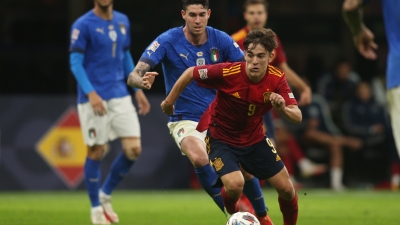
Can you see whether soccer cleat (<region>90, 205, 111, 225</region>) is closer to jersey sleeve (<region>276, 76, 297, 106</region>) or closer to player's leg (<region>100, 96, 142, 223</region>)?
player's leg (<region>100, 96, 142, 223</region>)

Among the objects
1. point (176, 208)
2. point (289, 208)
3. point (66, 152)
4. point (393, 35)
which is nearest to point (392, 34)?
point (393, 35)

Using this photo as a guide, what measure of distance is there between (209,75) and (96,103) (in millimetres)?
2221

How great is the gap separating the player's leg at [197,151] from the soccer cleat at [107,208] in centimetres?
167

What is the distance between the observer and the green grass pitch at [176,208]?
8.84 meters

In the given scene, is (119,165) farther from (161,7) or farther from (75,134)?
(161,7)

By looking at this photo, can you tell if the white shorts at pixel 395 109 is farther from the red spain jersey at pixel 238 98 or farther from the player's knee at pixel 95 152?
the player's knee at pixel 95 152

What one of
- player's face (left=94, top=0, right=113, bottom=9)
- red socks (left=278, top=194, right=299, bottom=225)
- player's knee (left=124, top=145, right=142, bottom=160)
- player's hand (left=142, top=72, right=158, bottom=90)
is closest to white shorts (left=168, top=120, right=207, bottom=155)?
player's hand (left=142, top=72, right=158, bottom=90)

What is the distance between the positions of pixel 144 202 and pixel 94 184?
285cm

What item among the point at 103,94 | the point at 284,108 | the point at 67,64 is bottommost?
the point at 67,64

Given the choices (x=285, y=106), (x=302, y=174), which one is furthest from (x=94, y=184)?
(x=302, y=174)

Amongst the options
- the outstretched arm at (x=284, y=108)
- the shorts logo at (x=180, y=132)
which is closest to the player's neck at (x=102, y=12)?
the shorts logo at (x=180, y=132)

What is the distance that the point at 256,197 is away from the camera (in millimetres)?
7590

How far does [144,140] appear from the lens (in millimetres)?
14234

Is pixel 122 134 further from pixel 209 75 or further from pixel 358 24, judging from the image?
pixel 358 24
